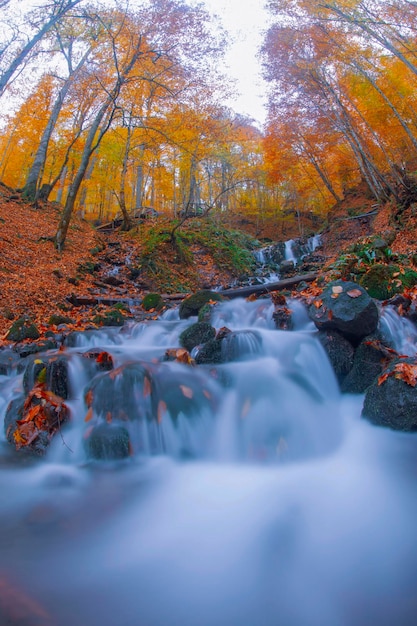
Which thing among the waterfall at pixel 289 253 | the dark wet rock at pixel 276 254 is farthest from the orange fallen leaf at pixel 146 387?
the waterfall at pixel 289 253

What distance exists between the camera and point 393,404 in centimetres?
329

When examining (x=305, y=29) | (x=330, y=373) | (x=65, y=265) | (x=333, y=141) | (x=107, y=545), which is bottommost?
(x=107, y=545)

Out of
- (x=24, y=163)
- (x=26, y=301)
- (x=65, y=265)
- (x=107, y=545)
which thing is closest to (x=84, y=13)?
(x=65, y=265)

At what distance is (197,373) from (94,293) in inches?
245

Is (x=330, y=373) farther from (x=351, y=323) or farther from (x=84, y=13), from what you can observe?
(x=84, y=13)

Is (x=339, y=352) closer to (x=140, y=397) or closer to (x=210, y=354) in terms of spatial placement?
(x=210, y=354)

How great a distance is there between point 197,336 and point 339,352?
213 centimetres

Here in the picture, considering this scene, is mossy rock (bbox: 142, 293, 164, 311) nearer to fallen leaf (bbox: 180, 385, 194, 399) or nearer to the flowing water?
the flowing water

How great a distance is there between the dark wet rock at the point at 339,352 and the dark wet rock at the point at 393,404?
0.89m

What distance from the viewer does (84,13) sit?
974cm

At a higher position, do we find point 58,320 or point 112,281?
point 112,281

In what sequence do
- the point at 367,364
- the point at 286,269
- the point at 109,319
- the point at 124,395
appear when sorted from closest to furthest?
1. the point at 124,395
2. the point at 367,364
3. the point at 109,319
4. the point at 286,269

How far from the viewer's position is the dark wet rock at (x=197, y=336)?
17.8ft

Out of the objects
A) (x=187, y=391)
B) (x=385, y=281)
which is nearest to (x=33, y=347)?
(x=187, y=391)
